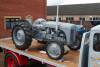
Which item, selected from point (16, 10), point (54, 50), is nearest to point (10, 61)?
point (54, 50)

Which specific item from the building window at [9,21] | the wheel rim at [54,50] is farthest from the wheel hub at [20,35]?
the building window at [9,21]

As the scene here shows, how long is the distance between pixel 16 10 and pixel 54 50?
13101 mm

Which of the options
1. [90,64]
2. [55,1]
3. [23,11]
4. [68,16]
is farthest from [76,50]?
[68,16]

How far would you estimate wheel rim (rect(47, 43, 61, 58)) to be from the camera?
6246 mm

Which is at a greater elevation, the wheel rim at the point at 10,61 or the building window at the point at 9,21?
the building window at the point at 9,21

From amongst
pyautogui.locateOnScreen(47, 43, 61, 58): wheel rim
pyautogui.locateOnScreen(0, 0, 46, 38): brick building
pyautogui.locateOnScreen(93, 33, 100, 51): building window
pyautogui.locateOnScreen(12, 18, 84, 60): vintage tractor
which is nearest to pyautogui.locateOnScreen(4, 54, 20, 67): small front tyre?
pyautogui.locateOnScreen(12, 18, 84, 60): vintage tractor

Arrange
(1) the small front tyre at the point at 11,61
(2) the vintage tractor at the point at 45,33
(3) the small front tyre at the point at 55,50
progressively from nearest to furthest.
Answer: (3) the small front tyre at the point at 55,50, (2) the vintage tractor at the point at 45,33, (1) the small front tyre at the point at 11,61

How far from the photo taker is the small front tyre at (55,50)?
617 centimetres

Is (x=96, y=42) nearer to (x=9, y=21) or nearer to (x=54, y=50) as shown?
(x=54, y=50)

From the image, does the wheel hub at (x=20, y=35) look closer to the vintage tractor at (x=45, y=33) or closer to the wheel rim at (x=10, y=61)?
the vintage tractor at (x=45, y=33)

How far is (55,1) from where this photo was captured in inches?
304

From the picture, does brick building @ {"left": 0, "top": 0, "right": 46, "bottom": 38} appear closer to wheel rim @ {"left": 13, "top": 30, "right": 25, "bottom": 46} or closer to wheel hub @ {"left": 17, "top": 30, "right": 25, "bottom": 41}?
wheel rim @ {"left": 13, "top": 30, "right": 25, "bottom": 46}

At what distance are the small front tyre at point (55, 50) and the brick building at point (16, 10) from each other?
11931mm

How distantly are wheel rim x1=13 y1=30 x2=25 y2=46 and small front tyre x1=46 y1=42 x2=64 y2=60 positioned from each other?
1.44m
